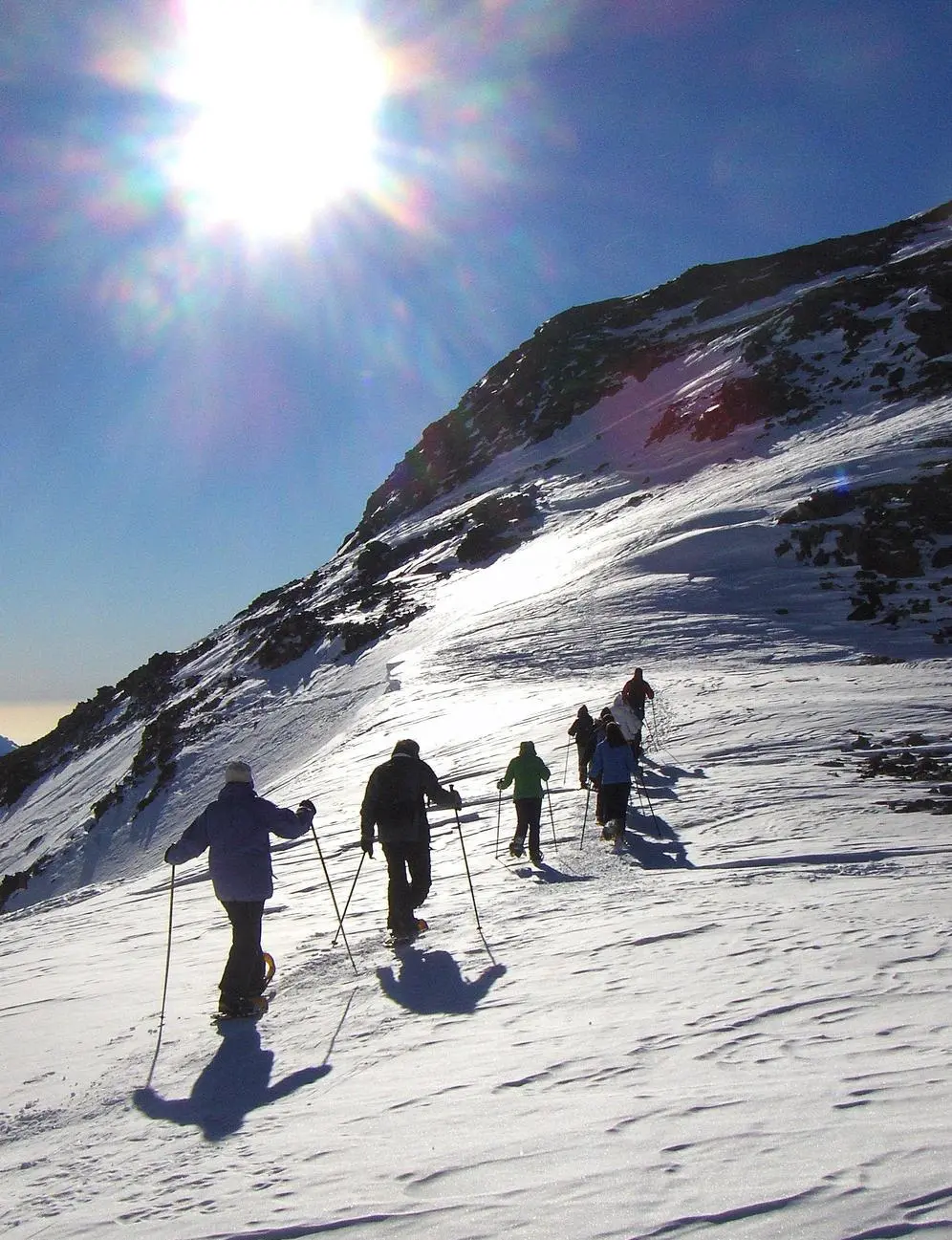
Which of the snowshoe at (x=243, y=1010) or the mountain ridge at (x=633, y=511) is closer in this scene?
the snowshoe at (x=243, y=1010)

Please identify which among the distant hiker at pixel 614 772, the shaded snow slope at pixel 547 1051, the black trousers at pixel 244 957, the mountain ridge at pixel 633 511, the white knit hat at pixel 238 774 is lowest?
the shaded snow slope at pixel 547 1051

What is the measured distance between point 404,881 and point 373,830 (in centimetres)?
56

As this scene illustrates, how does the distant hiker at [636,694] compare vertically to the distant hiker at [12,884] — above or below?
above

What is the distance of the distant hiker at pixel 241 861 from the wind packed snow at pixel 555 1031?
1.00 feet

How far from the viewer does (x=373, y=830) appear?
7.82 meters

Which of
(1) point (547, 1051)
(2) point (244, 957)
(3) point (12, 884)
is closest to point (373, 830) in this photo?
(2) point (244, 957)

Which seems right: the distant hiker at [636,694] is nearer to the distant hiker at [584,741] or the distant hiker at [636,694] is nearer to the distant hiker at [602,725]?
the distant hiker at [584,741]

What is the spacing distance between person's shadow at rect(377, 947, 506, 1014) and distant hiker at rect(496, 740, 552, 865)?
148 inches

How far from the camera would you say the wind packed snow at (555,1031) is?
3084mm

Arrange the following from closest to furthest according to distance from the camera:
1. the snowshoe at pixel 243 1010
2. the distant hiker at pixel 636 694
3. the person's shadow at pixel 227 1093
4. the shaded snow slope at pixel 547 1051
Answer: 1. the shaded snow slope at pixel 547 1051
2. the person's shadow at pixel 227 1093
3. the snowshoe at pixel 243 1010
4. the distant hiker at pixel 636 694

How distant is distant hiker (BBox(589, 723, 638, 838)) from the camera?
1089 centimetres

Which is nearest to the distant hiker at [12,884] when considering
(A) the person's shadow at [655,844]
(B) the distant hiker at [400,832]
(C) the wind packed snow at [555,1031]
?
(C) the wind packed snow at [555,1031]

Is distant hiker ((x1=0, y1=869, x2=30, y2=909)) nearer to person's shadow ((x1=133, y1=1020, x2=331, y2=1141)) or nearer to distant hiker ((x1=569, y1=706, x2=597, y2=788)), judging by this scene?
distant hiker ((x1=569, y1=706, x2=597, y2=788))

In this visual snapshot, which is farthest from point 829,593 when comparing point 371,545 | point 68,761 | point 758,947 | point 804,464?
point 68,761
